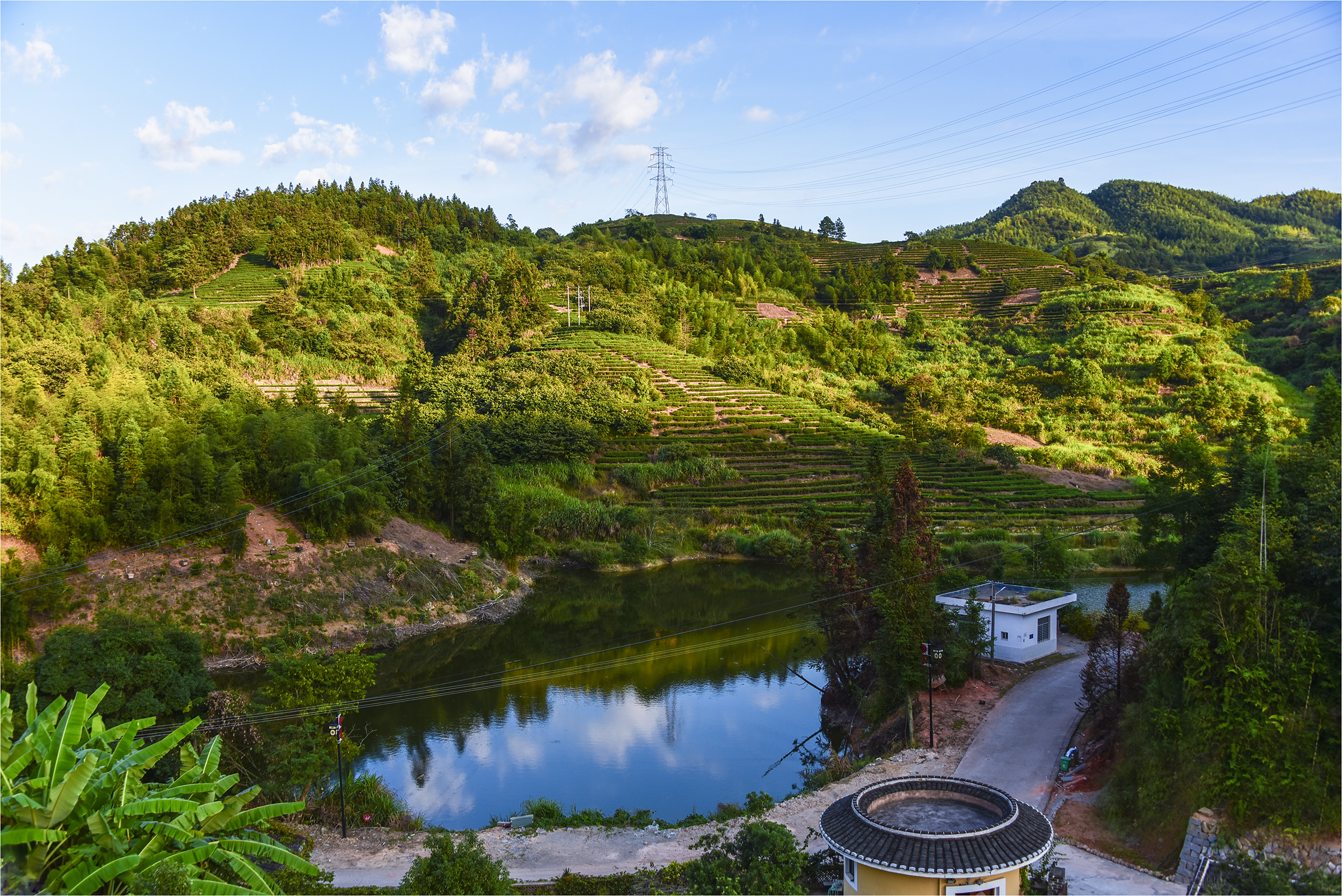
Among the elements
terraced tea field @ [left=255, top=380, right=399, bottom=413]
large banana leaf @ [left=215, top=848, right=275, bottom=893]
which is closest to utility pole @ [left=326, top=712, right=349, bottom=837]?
large banana leaf @ [left=215, top=848, right=275, bottom=893]

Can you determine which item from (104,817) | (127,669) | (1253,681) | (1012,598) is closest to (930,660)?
(1012,598)

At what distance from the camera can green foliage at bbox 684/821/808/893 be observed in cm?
843

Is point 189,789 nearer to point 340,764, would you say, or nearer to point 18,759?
point 18,759

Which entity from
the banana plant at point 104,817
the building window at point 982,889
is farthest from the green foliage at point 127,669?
the building window at point 982,889

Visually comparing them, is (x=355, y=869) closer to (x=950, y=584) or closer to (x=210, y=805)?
(x=210, y=805)

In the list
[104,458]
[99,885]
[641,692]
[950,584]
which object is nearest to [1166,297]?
[950,584]

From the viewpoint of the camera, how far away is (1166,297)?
61250 millimetres

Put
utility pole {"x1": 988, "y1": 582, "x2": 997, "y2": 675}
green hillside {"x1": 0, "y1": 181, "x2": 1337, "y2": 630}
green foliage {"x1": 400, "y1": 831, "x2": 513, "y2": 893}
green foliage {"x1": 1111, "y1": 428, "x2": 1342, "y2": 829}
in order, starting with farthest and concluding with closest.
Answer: green hillside {"x1": 0, "y1": 181, "x2": 1337, "y2": 630} < utility pole {"x1": 988, "y1": 582, "x2": 997, "y2": 675} < green foliage {"x1": 1111, "y1": 428, "x2": 1342, "y2": 829} < green foliage {"x1": 400, "y1": 831, "x2": 513, "y2": 893}

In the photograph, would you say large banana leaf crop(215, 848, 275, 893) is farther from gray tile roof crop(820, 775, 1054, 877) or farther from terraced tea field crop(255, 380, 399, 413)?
terraced tea field crop(255, 380, 399, 413)

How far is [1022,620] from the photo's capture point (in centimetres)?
1819

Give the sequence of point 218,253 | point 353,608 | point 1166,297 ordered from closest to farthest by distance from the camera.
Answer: point 353,608 < point 218,253 < point 1166,297

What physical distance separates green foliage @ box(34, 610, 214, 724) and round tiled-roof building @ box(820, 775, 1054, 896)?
11.4 meters

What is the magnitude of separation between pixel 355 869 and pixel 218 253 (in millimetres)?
56489

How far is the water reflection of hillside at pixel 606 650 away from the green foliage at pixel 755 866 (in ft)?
29.0
